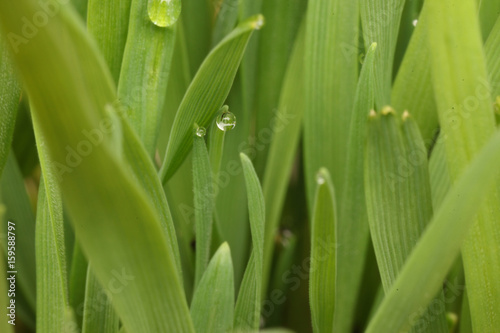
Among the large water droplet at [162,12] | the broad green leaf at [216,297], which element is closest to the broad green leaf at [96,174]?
the broad green leaf at [216,297]

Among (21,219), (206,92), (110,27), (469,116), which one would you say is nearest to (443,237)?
(469,116)

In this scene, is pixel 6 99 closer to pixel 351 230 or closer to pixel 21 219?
pixel 21 219

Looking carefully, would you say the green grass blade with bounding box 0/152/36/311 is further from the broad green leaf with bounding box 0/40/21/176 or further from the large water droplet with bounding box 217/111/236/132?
Result: the large water droplet with bounding box 217/111/236/132

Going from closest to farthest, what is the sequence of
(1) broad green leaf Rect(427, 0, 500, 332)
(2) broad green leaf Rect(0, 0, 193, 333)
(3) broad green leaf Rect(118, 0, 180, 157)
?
(2) broad green leaf Rect(0, 0, 193, 333) → (1) broad green leaf Rect(427, 0, 500, 332) → (3) broad green leaf Rect(118, 0, 180, 157)

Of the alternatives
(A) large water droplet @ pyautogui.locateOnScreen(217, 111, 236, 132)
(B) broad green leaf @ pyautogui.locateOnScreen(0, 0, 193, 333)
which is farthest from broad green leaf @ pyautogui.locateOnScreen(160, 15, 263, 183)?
(B) broad green leaf @ pyautogui.locateOnScreen(0, 0, 193, 333)

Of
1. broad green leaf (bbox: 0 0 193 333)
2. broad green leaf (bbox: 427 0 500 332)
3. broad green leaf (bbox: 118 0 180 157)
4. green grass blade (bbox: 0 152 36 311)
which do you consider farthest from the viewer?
green grass blade (bbox: 0 152 36 311)

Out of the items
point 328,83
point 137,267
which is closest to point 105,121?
point 137,267
